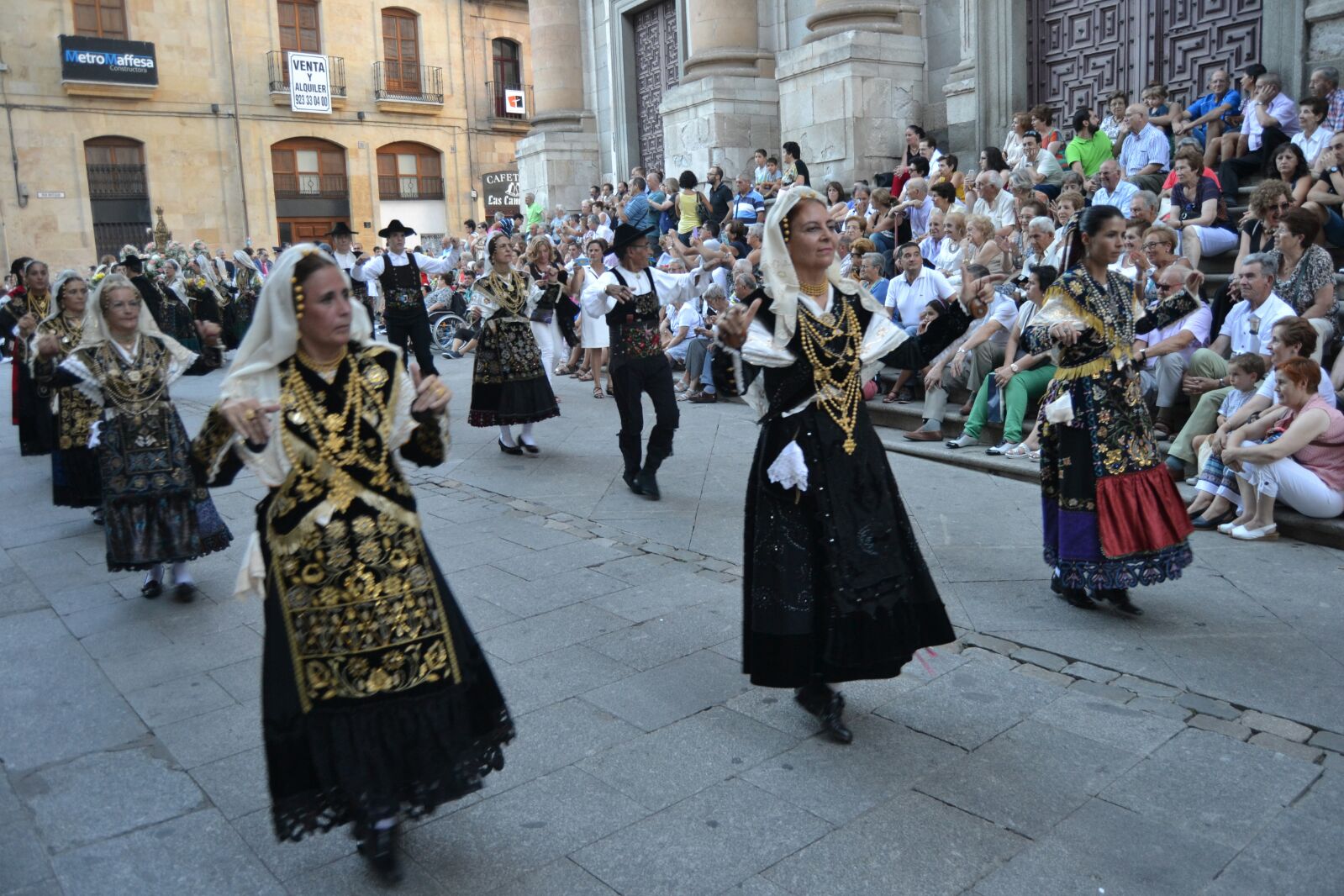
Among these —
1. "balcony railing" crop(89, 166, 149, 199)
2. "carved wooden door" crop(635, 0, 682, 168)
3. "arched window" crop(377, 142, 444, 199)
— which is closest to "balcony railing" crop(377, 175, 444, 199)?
"arched window" crop(377, 142, 444, 199)

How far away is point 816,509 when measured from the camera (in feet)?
12.6

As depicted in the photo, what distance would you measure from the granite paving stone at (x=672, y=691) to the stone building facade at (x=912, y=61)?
9.15 meters

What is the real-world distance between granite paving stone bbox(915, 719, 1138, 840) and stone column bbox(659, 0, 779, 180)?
1379 centimetres

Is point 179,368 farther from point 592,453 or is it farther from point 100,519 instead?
point 592,453

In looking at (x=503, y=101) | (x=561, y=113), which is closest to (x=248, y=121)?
(x=503, y=101)

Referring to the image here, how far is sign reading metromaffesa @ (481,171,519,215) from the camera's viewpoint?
24.8m

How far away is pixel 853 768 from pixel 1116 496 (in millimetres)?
2057

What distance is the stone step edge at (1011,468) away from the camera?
19.7 ft

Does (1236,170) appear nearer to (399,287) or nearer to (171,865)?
(399,287)

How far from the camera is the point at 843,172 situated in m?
14.6

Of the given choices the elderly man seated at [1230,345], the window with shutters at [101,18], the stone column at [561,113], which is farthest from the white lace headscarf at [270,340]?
the window with shutters at [101,18]

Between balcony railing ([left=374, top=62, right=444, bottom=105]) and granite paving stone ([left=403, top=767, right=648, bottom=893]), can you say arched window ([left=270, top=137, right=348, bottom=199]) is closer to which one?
balcony railing ([left=374, top=62, right=444, bottom=105])

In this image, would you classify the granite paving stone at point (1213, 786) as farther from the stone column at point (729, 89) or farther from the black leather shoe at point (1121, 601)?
the stone column at point (729, 89)

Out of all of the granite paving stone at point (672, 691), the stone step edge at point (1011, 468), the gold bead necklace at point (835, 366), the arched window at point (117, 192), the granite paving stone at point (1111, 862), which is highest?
the arched window at point (117, 192)
